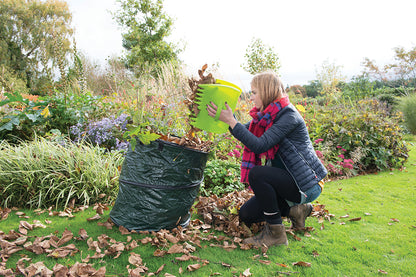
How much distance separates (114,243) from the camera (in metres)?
1.98

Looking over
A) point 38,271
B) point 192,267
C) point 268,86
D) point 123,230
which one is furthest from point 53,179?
point 268,86

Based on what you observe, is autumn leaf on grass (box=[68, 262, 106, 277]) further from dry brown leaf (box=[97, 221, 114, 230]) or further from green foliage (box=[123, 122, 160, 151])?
green foliage (box=[123, 122, 160, 151])

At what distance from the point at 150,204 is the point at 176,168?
1.15 ft

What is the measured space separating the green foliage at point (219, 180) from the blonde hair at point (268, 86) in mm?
1365

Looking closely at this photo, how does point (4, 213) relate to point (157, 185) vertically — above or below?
below

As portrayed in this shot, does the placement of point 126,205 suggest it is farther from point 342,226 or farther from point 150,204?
point 342,226

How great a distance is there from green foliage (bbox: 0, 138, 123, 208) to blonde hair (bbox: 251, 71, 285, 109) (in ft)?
5.97

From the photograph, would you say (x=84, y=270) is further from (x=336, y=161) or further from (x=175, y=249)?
(x=336, y=161)

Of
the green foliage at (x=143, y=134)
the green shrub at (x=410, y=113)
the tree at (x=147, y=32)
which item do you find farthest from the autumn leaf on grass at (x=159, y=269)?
the tree at (x=147, y=32)

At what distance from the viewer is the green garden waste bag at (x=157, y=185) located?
6.76ft

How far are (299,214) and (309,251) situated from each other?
349mm

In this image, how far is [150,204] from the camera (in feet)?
6.94

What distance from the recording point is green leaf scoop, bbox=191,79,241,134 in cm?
187

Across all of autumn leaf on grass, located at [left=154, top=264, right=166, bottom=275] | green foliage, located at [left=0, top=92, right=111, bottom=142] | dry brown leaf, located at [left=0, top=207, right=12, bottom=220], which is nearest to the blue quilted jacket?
autumn leaf on grass, located at [left=154, top=264, right=166, bottom=275]
